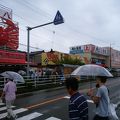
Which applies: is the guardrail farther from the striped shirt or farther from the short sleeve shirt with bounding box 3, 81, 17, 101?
the striped shirt

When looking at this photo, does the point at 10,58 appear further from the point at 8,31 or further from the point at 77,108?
the point at 77,108

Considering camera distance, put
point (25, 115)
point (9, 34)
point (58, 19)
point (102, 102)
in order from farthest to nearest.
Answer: point (9, 34) → point (58, 19) → point (25, 115) → point (102, 102)

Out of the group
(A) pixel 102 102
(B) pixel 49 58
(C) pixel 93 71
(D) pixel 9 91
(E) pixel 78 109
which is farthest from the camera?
(B) pixel 49 58

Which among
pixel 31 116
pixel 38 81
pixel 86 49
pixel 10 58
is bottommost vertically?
pixel 31 116

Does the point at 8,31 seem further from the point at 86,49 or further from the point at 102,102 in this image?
the point at 86,49

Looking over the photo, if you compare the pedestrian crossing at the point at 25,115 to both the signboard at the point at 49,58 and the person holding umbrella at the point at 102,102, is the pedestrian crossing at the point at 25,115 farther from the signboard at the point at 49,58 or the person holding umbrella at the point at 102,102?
the signboard at the point at 49,58

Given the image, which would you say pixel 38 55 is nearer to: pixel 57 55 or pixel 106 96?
pixel 57 55

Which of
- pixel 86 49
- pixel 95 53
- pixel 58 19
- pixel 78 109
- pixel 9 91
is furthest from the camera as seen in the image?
pixel 95 53

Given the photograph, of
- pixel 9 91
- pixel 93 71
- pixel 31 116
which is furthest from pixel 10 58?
pixel 93 71

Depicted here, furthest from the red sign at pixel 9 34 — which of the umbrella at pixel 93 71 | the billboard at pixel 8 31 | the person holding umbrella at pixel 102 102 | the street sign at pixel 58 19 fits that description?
the person holding umbrella at pixel 102 102

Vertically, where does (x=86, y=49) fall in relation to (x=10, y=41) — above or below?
above

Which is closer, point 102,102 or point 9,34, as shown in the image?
point 102,102

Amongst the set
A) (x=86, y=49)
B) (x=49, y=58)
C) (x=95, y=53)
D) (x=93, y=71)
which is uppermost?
(x=86, y=49)

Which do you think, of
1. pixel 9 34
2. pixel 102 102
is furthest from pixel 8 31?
pixel 102 102
